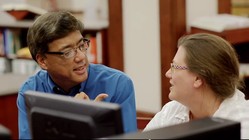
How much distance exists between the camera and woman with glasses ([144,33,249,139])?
1980 millimetres

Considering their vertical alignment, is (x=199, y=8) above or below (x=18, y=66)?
above

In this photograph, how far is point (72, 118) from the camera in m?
1.37

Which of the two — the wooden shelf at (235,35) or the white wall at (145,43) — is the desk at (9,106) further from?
the wooden shelf at (235,35)

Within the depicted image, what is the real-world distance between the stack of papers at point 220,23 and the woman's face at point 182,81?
1.99 metres

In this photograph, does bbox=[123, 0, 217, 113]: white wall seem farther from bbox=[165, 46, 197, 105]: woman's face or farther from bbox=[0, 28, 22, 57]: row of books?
bbox=[165, 46, 197, 105]: woman's face

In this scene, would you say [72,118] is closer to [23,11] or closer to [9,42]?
[23,11]

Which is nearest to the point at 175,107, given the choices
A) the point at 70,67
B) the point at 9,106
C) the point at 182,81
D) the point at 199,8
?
the point at 182,81

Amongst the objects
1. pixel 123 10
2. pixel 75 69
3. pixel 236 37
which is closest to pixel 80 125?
pixel 75 69

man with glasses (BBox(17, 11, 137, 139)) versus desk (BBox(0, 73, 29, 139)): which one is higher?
man with glasses (BBox(17, 11, 137, 139))

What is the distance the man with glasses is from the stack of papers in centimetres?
180

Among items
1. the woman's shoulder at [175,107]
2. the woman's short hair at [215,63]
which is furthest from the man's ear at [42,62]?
the woman's short hair at [215,63]

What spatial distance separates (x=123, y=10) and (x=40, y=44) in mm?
2360

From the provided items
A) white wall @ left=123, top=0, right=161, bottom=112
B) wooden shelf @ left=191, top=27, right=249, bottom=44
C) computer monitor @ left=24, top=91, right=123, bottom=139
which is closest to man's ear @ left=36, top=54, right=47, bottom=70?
computer monitor @ left=24, top=91, right=123, bottom=139

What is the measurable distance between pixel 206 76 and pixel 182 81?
10 cm
